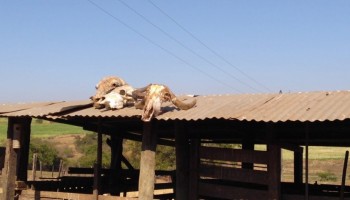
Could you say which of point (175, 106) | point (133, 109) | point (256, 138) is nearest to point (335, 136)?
point (256, 138)

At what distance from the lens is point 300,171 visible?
10734 millimetres

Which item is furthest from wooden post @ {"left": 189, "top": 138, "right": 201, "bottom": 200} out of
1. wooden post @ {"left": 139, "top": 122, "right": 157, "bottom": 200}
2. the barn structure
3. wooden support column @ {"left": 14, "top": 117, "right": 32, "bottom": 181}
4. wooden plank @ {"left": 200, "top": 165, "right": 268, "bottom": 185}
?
wooden support column @ {"left": 14, "top": 117, "right": 32, "bottom": 181}

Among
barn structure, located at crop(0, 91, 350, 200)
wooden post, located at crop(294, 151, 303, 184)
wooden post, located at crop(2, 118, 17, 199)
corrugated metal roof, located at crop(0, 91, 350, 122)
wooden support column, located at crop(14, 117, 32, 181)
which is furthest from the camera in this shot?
wooden post, located at crop(294, 151, 303, 184)

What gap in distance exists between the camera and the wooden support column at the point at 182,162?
796cm

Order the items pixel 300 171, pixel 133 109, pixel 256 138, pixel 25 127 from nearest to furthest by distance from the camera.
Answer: pixel 133 109 < pixel 256 138 < pixel 25 127 < pixel 300 171

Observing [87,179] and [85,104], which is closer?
[85,104]

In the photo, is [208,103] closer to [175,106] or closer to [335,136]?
[175,106]

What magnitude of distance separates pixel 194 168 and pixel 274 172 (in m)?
1.60

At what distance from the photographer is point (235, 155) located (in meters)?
7.82

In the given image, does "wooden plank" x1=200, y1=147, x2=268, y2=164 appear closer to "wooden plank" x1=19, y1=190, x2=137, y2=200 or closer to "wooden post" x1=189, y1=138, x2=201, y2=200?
"wooden post" x1=189, y1=138, x2=201, y2=200

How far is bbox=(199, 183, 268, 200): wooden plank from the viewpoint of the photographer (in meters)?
7.52

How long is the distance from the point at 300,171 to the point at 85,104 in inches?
207

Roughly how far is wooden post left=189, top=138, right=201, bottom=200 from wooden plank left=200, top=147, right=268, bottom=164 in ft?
0.37

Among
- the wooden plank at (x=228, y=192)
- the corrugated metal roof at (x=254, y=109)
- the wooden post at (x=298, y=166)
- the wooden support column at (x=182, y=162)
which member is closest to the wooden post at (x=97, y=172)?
the corrugated metal roof at (x=254, y=109)
